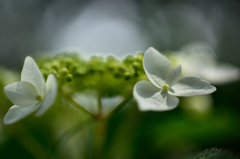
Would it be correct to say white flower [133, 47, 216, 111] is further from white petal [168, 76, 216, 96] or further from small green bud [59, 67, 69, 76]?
small green bud [59, 67, 69, 76]

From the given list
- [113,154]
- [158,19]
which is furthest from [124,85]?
[158,19]

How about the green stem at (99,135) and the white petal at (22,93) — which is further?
the green stem at (99,135)

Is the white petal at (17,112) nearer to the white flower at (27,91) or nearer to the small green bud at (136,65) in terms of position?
the white flower at (27,91)

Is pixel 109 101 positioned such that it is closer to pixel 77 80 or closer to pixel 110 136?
pixel 77 80

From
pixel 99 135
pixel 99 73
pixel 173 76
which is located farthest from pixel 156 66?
pixel 99 135

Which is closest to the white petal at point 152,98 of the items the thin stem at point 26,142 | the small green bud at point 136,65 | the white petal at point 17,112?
the small green bud at point 136,65

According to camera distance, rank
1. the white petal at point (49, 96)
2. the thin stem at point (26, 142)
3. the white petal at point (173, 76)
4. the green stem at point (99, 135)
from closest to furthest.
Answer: the white petal at point (49, 96)
the white petal at point (173, 76)
the green stem at point (99, 135)
the thin stem at point (26, 142)

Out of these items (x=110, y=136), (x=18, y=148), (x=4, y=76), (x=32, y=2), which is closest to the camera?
(x=4, y=76)

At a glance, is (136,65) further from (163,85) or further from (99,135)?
(99,135)

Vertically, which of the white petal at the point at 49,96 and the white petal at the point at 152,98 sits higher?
the white petal at the point at 49,96
